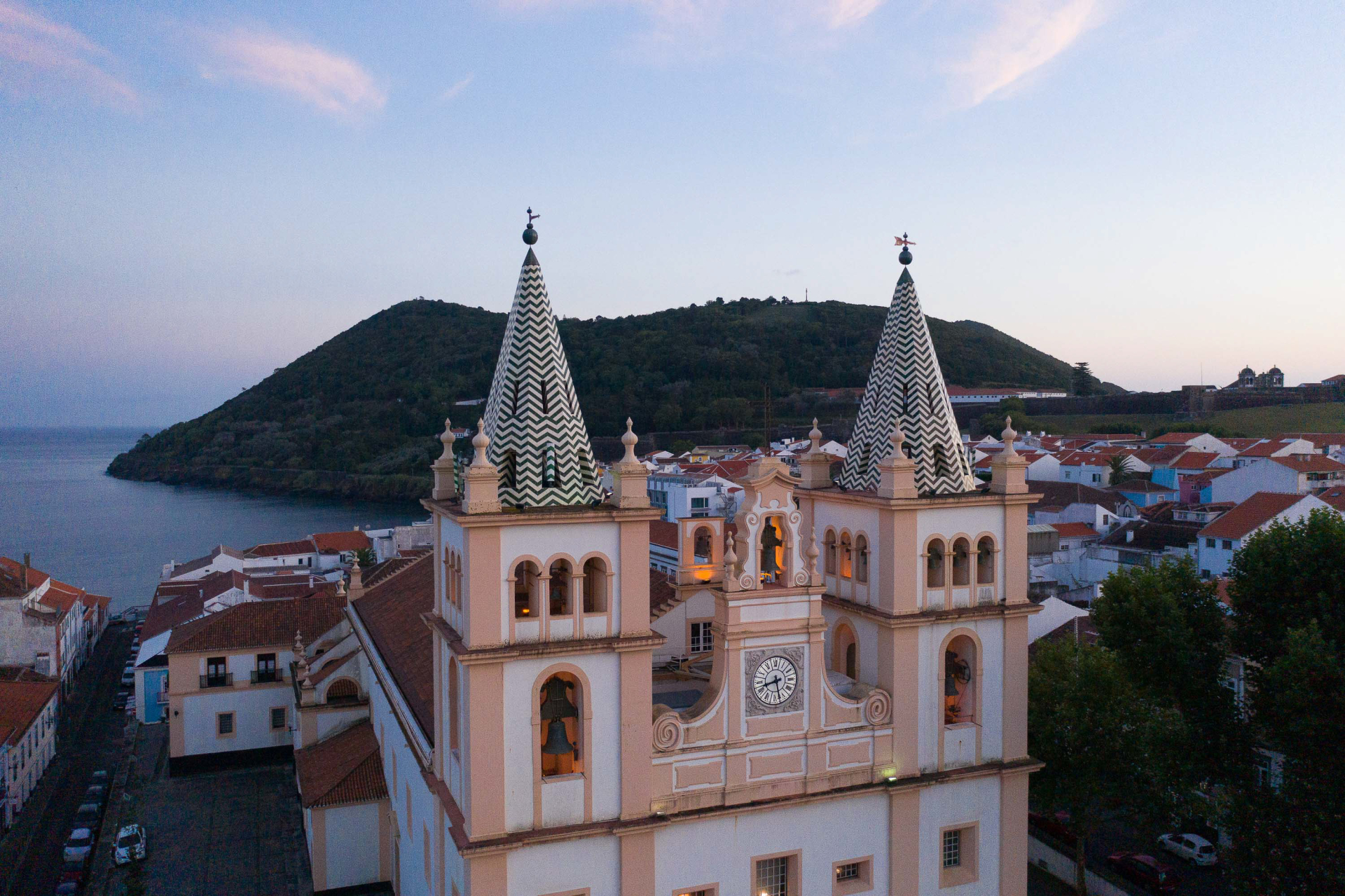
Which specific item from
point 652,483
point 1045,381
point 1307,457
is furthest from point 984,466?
point 1045,381

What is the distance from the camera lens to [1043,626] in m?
39.8

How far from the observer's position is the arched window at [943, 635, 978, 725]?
20.3 meters

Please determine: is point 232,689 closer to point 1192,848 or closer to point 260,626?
point 260,626

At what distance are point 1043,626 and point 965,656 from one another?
21507 mm

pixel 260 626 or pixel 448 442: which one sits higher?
pixel 448 442

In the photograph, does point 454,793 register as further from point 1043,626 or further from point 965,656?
point 1043,626

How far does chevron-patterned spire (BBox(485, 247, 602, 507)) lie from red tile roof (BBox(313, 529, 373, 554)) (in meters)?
65.7

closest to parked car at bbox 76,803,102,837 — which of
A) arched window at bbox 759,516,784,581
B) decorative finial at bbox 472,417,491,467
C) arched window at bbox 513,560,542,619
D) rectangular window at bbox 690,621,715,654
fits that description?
rectangular window at bbox 690,621,715,654

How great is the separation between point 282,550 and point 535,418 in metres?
69.0

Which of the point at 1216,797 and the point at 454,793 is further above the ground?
the point at 454,793

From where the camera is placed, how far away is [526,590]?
17250 millimetres

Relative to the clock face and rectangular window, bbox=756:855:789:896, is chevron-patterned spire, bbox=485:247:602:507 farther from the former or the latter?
rectangular window, bbox=756:855:789:896

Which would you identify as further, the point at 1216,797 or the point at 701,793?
the point at 1216,797

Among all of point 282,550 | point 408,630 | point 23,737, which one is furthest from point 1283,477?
point 282,550
